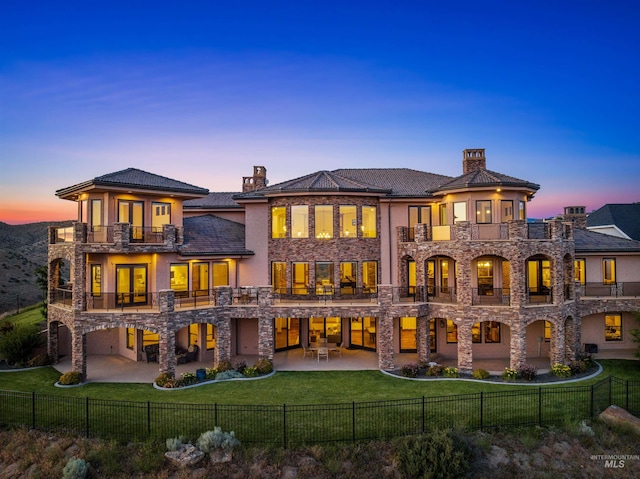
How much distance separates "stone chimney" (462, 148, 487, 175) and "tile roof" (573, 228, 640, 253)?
762 cm

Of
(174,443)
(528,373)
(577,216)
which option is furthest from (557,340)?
(174,443)

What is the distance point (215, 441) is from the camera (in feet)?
39.7

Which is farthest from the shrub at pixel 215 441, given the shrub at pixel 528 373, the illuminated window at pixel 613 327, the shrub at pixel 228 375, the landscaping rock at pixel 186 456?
the illuminated window at pixel 613 327

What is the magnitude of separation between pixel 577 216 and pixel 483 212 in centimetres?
1191

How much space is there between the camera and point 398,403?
15.2 meters

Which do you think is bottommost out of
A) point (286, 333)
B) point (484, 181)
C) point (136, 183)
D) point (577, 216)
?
point (286, 333)

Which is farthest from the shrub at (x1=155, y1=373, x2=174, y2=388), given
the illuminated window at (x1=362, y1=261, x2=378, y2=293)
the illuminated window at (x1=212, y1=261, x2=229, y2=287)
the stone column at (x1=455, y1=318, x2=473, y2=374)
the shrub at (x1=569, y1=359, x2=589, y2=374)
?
the shrub at (x1=569, y1=359, x2=589, y2=374)

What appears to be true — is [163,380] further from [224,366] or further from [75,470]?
[75,470]

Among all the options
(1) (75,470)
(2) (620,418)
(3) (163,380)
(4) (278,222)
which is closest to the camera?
(1) (75,470)

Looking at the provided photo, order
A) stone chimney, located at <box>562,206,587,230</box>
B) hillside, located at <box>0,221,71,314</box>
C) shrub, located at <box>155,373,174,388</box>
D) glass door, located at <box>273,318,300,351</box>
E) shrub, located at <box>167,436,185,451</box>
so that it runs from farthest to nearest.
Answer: hillside, located at <box>0,221,71,314</box>, stone chimney, located at <box>562,206,587,230</box>, glass door, located at <box>273,318,300,351</box>, shrub, located at <box>155,373,174,388</box>, shrub, located at <box>167,436,185,451</box>

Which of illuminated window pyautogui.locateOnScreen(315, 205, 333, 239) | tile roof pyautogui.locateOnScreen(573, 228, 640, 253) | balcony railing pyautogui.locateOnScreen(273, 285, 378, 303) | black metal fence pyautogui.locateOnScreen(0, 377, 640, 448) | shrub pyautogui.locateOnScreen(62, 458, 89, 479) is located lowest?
shrub pyautogui.locateOnScreen(62, 458, 89, 479)

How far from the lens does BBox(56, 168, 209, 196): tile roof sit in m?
19.2

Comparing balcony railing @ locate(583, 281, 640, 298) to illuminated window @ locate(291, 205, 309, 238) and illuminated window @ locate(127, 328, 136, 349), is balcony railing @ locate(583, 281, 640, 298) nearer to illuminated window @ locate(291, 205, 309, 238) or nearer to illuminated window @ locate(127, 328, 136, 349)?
illuminated window @ locate(291, 205, 309, 238)

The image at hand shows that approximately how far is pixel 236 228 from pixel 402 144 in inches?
820
